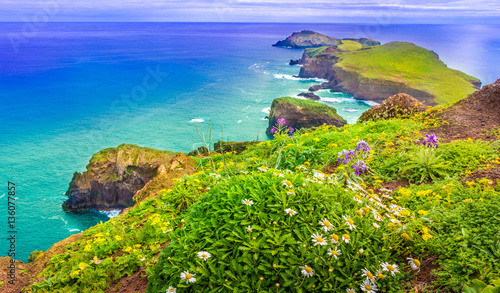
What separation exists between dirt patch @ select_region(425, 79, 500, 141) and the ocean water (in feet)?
57.6

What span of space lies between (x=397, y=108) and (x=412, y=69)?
127 meters

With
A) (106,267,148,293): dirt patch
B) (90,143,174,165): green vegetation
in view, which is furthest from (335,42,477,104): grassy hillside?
(106,267,148,293): dirt patch

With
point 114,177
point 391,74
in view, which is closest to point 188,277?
point 114,177

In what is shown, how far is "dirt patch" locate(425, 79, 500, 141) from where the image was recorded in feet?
29.6

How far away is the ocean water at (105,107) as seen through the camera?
42125mm

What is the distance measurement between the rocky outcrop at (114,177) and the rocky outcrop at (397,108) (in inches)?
859

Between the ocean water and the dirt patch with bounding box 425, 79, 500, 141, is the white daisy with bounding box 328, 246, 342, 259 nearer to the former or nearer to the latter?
the dirt patch with bounding box 425, 79, 500, 141

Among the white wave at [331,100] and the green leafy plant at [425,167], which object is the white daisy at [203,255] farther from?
the white wave at [331,100]

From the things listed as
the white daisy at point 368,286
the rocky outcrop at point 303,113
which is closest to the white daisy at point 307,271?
the white daisy at point 368,286

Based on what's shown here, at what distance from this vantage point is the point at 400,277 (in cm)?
348

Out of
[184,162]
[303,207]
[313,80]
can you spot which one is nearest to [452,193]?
[303,207]

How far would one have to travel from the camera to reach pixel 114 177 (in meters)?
33.7

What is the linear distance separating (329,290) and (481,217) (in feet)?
8.73

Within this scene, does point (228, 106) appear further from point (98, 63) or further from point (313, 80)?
point (98, 63)
